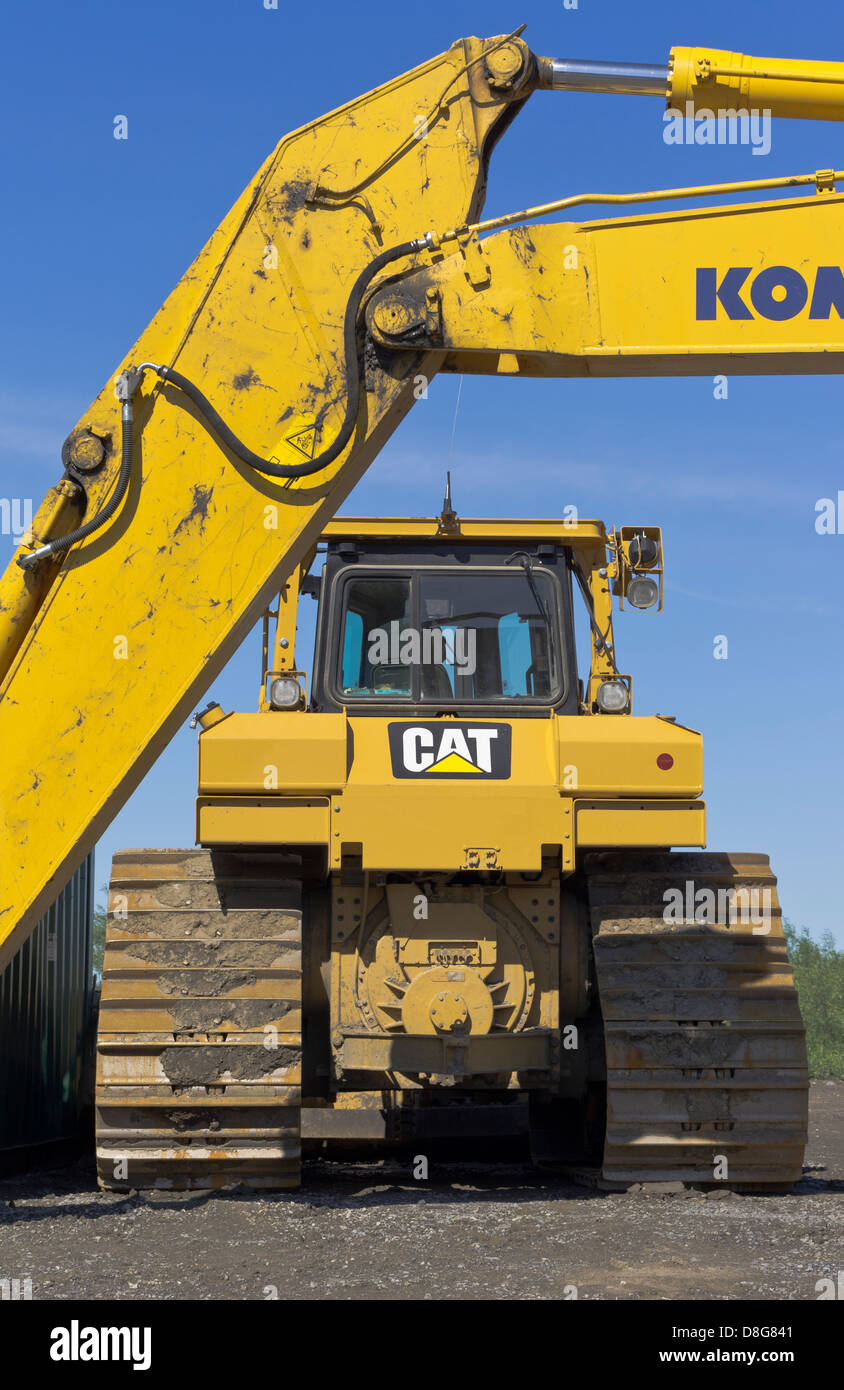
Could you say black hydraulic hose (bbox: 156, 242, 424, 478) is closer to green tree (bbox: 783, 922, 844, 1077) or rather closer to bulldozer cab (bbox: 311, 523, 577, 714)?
bulldozer cab (bbox: 311, 523, 577, 714)

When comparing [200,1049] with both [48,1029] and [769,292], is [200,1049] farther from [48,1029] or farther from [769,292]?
[769,292]

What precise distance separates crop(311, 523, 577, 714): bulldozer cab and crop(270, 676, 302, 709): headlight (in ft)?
0.83

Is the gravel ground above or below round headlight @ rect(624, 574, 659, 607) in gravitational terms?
below

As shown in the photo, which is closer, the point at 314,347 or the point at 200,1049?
the point at 314,347

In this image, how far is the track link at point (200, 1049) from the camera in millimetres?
7746

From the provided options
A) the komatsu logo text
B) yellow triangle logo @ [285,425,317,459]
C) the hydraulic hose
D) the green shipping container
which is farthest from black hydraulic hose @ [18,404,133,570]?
the green shipping container

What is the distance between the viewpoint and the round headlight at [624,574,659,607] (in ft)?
30.0

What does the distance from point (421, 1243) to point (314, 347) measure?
382cm

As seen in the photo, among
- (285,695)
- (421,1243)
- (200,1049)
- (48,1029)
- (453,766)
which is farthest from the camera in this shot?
(48,1029)

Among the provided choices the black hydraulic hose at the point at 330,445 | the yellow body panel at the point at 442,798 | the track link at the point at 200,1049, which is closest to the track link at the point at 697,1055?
the yellow body panel at the point at 442,798

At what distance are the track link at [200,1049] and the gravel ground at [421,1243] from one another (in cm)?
21

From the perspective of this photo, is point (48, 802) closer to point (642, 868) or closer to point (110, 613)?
point (110, 613)

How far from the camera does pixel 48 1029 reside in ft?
37.4

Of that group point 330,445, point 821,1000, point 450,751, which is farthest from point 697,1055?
point 821,1000
